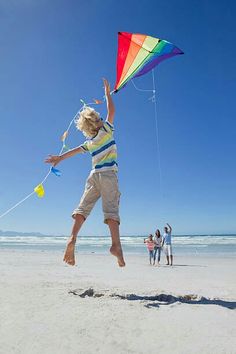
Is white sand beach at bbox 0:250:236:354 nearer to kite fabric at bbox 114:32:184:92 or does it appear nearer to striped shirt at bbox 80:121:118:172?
striped shirt at bbox 80:121:118:172

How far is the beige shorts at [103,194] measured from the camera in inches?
193

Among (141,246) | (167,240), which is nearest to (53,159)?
(167,240)

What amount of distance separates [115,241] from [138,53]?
111 inches

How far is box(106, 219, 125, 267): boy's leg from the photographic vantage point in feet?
15.9

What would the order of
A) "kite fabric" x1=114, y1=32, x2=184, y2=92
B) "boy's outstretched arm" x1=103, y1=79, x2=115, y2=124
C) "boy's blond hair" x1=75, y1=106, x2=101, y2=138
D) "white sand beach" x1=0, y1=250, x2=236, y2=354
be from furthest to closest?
"kite fabric" x1=114, y1=32, x2=184, y2=92, "boy's outstretched arm" x1=103, y1=79, x2=115, y2=124, "boy's blond hair" x1=75, y1=106, x2=101, y2=138, "white sand beach" x1=0, y1=250, x2=236, y2=354

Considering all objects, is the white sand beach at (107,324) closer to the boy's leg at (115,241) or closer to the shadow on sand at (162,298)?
the shadow on sand at (162,298)

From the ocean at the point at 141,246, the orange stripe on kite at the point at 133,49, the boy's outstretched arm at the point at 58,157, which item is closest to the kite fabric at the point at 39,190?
the boy's outstretched arm at the point at 58,157

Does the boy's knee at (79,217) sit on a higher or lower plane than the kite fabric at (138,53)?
lower

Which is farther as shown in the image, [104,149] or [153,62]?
[153,62]

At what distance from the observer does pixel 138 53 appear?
18.5 ft

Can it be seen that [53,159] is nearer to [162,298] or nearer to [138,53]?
[138,53]

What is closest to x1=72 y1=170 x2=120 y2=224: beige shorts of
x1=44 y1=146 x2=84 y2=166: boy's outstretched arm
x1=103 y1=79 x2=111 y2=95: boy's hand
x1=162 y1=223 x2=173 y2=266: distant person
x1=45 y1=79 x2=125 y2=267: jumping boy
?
x1=45 y1=79 x2=125 y2=267: jumping boy

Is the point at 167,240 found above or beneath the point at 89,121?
beneath

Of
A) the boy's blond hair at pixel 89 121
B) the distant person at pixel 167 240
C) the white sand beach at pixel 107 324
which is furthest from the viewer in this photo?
the distant person at pixel 167 240
